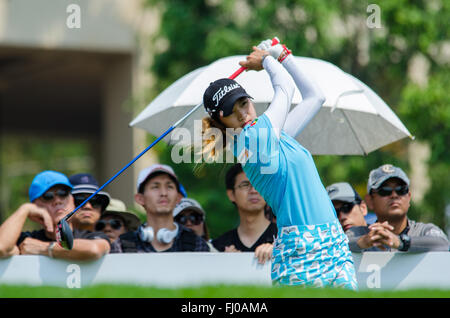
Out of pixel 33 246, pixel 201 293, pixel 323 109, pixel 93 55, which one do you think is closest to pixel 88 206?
pixel 33 246

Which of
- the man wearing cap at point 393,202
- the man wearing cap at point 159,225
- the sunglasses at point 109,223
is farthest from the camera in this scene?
the sunglasses at point 109,223

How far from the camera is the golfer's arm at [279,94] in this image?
3.65 meters

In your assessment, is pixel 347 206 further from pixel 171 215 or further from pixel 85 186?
pixel 85 186

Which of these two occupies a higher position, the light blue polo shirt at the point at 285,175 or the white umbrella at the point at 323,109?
the white umbrella at the point at 323,109

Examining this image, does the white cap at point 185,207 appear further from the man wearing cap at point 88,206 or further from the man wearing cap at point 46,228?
the man wearing cap at point 46,228

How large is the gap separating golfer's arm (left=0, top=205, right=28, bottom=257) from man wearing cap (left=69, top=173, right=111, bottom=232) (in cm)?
71

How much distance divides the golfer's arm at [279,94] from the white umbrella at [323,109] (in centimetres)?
136

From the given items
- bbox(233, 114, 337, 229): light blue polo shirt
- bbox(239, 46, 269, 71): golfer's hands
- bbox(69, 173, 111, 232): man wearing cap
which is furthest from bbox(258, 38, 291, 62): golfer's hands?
bbox(69, 173, 111, 232): man wearing cap

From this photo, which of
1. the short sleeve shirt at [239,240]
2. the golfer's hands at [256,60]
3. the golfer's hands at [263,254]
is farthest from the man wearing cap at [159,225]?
the golfer's hands at [256,60]

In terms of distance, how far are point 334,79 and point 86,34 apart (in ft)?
29.4

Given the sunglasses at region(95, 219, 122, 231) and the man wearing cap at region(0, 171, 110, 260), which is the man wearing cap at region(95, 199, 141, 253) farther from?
the man wearing cap at region(0, 171, 110, 260)

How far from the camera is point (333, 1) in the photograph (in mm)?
11688
